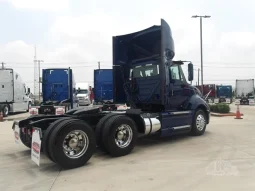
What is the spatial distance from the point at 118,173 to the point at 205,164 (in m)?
1.89

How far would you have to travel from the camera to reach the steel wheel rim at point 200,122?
9.37 m

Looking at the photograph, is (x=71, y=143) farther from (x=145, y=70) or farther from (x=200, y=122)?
(x=200, y=122)

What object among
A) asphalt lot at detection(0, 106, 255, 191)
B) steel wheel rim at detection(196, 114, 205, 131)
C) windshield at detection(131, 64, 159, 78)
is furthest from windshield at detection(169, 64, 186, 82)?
asphalt lot at detection(0, 106, 255, 191)

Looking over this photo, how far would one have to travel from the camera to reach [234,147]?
297 inches

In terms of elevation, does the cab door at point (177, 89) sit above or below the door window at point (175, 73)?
below

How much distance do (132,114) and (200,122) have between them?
3.10 m

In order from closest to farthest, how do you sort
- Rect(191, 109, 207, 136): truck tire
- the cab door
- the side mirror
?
the cab door < the side mirror < Rect(191, 109, 207, 136): truck tire

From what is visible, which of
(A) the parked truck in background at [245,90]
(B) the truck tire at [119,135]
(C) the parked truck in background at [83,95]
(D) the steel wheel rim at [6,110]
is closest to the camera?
(B) the truck tire at [119,135]

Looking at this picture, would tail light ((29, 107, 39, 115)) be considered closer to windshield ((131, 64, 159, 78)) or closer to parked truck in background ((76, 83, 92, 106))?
windshield ((131, 64, 159, 78))

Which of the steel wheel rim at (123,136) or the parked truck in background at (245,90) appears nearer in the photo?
the steel wheel rim at (123,136)

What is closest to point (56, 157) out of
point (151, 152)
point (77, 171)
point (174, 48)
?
point (77, 171)

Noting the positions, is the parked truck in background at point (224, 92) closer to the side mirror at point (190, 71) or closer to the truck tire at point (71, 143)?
the side mirror at point (190, 71)

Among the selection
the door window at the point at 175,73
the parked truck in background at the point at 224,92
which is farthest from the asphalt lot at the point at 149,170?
the parked truck in background at the point at 224,92

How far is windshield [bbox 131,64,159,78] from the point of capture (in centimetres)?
867
